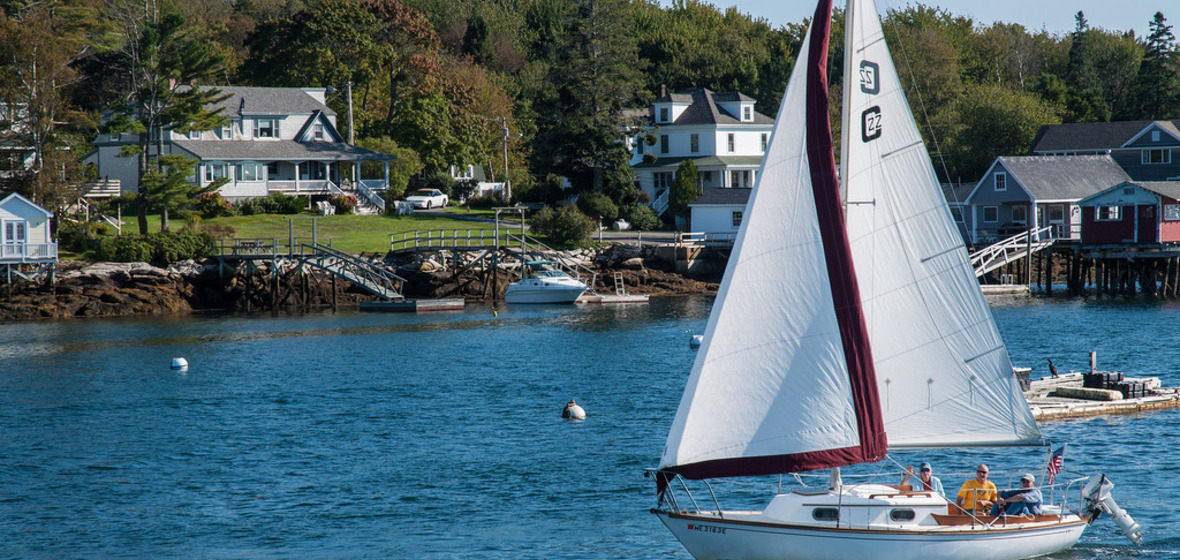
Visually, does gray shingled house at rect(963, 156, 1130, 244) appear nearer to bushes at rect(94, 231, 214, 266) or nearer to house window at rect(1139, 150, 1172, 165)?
house window at rect(1139, 150, 1172, 165)

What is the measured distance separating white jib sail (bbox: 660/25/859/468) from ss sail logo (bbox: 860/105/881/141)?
101cm

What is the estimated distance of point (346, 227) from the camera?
7738 centimetres

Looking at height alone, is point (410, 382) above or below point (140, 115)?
below

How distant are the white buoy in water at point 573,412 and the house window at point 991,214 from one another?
181ft

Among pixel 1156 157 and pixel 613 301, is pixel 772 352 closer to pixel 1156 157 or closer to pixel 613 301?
pixel 613 301

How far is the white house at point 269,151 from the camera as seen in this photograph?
263 feet

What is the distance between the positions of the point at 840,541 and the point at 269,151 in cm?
7319

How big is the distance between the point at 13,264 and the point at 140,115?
1561cm

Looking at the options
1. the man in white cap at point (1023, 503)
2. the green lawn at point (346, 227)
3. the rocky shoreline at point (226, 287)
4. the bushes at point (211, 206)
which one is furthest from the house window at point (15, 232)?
the man in white cap at point (1023, 503)

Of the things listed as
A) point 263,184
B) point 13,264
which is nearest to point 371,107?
point 263,184

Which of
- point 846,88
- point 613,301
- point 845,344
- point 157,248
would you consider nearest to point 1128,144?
point 613,301

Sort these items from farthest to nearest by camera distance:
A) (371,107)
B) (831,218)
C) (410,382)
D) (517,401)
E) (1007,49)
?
(1007,49) → (371,107) → (410,382) → (517,401) → (831,218)

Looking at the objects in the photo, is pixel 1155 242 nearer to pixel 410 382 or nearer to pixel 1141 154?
pixel 1141 154

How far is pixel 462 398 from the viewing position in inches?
1399
